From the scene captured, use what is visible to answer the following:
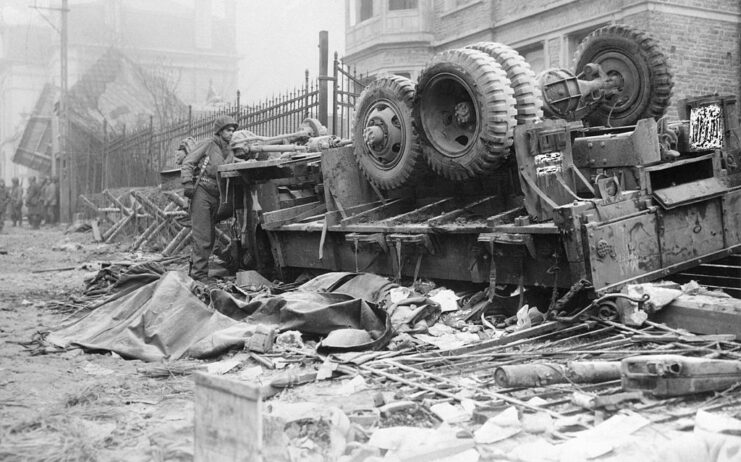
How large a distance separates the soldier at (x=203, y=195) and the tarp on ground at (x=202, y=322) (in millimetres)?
2672

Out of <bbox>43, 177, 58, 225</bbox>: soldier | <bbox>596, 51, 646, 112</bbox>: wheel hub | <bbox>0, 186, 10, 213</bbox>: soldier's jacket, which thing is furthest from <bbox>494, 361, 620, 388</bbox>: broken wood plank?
<bbox>43, 177, 58, 225</bbox>: soldier

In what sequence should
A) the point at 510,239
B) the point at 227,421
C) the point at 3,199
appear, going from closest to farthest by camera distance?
the point at 227,421 < the point at 510,239 < the point at 3,199

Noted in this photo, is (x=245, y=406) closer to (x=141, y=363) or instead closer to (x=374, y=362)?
(x=374, y=362)

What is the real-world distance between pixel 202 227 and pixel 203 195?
1.43 feet

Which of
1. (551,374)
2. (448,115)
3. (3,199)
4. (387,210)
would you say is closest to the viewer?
(551,374)

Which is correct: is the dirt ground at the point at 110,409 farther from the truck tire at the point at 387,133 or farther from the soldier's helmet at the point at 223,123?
the soldier's helmet at the point at 223,123

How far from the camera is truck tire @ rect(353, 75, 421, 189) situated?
738 cm

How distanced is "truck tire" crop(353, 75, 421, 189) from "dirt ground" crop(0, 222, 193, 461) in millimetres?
3236

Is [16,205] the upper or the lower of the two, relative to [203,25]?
lower

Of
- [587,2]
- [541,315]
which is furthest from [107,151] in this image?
[541,315]

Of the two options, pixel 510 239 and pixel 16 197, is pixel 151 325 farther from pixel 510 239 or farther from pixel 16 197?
pixel 16 197

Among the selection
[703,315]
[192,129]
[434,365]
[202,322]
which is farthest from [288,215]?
[192,129]

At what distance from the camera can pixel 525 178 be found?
602 centimetres

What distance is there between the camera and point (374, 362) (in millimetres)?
5156
